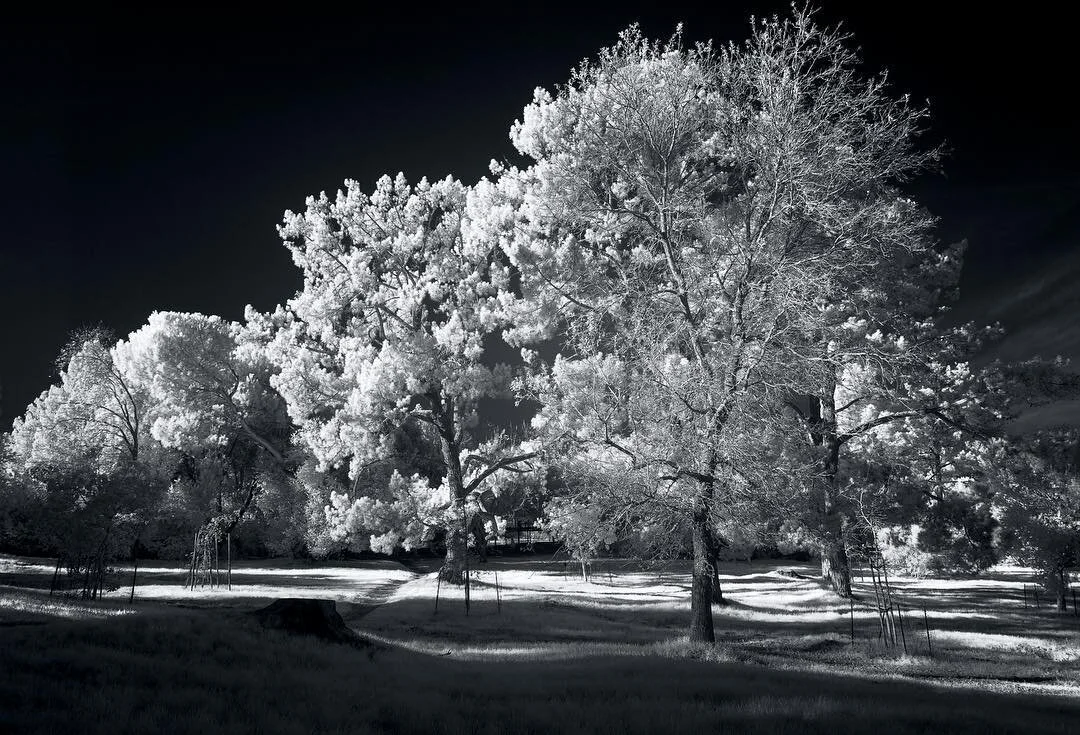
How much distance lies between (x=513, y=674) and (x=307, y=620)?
484cm

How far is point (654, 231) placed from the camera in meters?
20.5

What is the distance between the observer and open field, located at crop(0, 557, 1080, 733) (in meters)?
8.70

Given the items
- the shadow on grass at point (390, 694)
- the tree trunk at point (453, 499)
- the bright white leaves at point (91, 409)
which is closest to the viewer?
the shadow on grass at point (390, 694)

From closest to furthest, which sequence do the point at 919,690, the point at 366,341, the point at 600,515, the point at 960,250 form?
1. the point at 919,690
2. the point at 600,515
3. the point at 960,250
4. the point at 366,341

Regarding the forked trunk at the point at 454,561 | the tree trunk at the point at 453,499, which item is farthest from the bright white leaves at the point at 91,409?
the forked trunk at the point at 454,561

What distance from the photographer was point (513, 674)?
1277 cm

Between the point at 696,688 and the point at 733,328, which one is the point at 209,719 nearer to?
the point at 696,688

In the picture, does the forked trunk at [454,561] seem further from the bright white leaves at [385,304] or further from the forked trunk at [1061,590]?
the forked trunk at [1061,590]

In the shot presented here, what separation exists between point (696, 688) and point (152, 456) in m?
45.4

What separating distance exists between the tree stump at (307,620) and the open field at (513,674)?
514 millimetres

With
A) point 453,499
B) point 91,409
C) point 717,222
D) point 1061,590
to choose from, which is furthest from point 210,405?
point 1061,590

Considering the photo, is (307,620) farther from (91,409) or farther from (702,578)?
(91,409)

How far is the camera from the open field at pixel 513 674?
343 inches

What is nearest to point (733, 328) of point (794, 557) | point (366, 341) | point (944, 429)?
point (944, 429)
